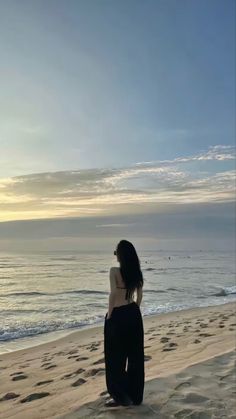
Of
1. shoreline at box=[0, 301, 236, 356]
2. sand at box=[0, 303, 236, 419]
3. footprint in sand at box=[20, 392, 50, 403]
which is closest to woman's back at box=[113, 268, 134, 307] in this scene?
sand at box=[0, 303, 236, 419]

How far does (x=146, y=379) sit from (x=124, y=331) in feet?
5.43

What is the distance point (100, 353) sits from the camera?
1028cm

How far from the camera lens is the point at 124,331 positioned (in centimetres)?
558

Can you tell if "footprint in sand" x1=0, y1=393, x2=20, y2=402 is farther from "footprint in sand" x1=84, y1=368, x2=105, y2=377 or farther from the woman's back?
the woman's back

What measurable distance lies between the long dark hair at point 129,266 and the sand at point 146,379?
1.50m

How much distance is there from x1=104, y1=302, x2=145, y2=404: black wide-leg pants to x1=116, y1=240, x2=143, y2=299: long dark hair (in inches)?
10.5

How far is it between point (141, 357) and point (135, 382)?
1.07ft

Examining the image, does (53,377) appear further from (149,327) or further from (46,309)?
(46,309)

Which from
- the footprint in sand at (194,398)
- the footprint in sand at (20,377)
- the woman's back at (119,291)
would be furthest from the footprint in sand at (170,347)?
the woman's back at (119,291)

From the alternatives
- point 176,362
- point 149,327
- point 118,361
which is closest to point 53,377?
point 176,362

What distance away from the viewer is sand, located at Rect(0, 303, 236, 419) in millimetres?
5355

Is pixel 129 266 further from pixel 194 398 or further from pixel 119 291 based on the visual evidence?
pixel 194 398

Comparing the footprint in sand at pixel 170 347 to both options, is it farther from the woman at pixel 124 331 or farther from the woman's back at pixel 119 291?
the woman's back at pixel 119 291

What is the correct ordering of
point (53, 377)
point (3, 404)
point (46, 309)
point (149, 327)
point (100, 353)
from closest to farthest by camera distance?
Answer: point (3, 404), point (53, 377), point (100, 353), point (149, 327), point (46, 309)
